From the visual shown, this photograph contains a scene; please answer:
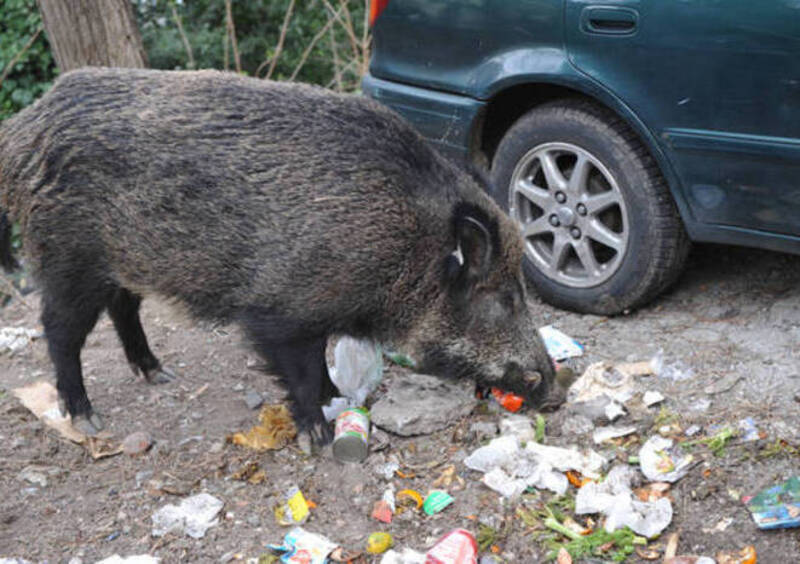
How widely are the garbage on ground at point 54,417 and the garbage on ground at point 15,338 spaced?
59 centimetres

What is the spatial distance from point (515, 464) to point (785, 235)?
1.57m

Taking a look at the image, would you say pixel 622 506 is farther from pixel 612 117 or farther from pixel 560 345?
pixel 612 117

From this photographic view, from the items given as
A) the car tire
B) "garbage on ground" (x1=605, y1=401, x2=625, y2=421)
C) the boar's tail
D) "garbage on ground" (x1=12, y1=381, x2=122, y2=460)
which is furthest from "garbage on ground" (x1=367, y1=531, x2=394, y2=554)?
the boar's tail

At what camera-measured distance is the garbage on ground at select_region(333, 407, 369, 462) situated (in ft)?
12.7

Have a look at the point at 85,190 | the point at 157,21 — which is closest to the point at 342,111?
the point at 85,190

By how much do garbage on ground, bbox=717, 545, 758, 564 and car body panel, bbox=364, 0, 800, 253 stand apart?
1.47 metres

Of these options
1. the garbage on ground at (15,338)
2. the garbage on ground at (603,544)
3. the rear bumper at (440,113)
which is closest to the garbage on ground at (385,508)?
the garbage on ground at (603,544)

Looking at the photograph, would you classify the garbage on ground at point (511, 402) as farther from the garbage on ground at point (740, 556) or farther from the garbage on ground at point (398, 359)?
the garbage on ground at point (740, 556)

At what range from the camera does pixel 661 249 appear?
4375 mm

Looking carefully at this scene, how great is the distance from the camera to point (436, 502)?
354cm

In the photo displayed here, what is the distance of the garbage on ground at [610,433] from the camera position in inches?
151

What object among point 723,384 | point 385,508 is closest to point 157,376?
point 385,508

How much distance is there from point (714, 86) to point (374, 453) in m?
2.16

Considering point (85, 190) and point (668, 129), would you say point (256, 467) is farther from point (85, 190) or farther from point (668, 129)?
point (668, 129)
